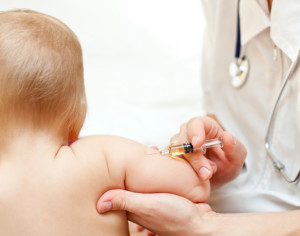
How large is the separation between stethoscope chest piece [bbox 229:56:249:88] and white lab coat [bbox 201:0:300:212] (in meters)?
0.02

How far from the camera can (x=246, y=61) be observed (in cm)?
120

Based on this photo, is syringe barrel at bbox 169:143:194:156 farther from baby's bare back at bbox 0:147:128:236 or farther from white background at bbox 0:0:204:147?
white background at bbox 0:0:204:147

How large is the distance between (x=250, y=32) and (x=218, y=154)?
1.23ft

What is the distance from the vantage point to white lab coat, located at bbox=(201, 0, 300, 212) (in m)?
0.97

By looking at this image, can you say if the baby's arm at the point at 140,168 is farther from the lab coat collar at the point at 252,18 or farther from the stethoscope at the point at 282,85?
the lab coat collar at the point at 252,18

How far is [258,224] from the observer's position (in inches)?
33.5

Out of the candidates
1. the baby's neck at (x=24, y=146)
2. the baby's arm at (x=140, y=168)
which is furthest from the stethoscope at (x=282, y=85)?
the baby's neck at (x=24, y=146)

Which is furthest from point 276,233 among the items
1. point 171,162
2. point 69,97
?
point 69,97

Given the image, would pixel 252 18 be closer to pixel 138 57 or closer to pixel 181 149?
Answer: pixel 181 149

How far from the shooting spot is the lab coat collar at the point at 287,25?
94 cm

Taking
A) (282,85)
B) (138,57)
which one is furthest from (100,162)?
(138,57)

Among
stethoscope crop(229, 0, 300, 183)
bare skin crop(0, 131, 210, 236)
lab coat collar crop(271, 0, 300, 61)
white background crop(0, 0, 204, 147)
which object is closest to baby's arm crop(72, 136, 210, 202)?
bare skin crop(0, 131, 210, 236)

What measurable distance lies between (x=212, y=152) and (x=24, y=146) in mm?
543

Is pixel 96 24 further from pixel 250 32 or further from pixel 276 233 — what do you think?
pixel 276 233
